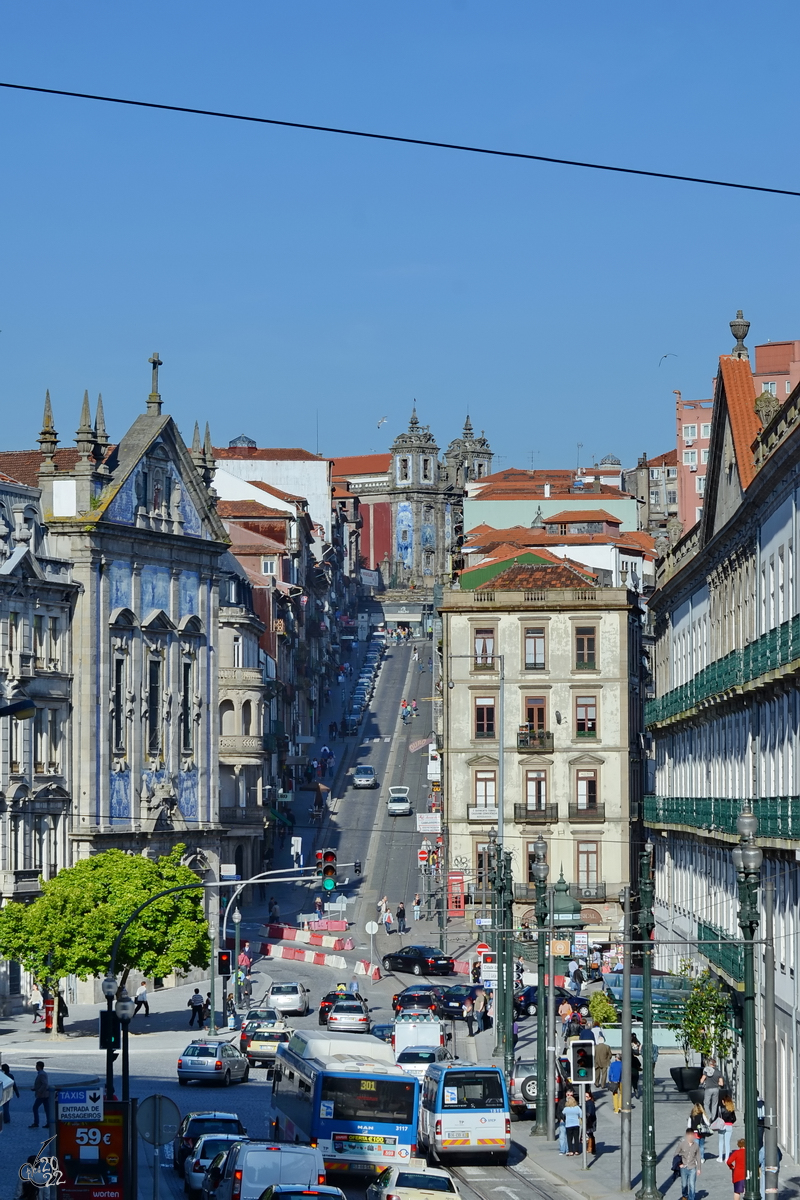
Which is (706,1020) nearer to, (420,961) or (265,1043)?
(265,1043)

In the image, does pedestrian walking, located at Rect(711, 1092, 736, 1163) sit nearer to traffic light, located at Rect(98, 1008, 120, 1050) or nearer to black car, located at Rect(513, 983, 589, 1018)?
traffic light, located at Rect(98, 1008, 120, 1050)

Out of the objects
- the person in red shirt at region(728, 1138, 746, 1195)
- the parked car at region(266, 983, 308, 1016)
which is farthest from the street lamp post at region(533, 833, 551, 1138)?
the parked car at region(266, 983, 308, 1016)

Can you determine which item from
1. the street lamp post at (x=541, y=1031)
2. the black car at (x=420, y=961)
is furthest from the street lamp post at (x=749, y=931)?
the black car at (x=420, y=961)

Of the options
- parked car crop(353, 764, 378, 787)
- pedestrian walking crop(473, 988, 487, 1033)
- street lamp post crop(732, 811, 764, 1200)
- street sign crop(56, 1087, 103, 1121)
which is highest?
parked car crop(353, 764, 378, 787)

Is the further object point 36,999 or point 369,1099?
point 36,999

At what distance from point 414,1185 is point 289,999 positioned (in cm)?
4346

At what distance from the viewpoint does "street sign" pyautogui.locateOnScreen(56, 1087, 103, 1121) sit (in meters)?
35.4

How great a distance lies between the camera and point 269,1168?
1420 inches

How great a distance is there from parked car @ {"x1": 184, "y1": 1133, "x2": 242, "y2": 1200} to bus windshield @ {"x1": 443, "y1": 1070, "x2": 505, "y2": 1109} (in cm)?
602

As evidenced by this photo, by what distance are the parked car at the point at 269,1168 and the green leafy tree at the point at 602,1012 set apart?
25201 millimetres

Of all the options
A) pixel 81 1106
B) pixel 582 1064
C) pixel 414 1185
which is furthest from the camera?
pixel 582 1064

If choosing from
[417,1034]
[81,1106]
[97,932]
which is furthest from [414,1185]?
[97,932]

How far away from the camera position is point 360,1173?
44.0 metres

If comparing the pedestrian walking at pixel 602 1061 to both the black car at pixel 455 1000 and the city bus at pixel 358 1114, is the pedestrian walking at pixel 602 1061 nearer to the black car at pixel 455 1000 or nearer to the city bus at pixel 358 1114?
the city bus at pixel 358 1114
